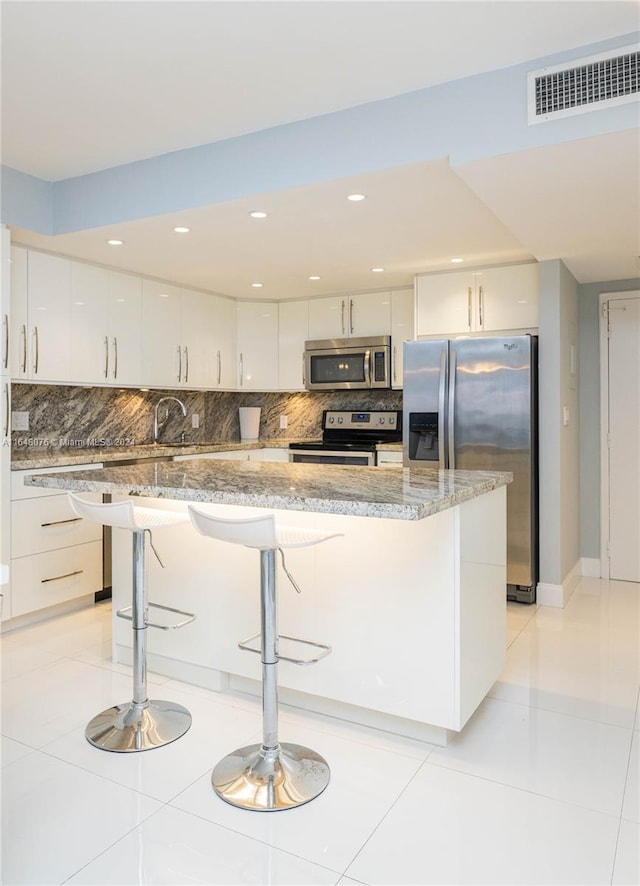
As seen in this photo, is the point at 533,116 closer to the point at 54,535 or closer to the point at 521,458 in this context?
the point at 521,458

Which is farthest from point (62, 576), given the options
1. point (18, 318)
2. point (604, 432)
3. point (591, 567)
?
point (604, 432)

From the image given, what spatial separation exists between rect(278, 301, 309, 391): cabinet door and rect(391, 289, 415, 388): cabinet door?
814mm

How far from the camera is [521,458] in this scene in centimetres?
388

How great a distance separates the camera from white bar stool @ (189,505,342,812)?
1.89 meters

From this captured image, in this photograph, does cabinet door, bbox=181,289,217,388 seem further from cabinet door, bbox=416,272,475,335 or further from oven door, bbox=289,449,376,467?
cabinet door, bbox=416,272,475,335

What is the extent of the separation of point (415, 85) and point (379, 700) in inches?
92.2

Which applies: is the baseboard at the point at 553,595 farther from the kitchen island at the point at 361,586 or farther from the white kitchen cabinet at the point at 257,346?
the white kitchen cabinet at the point at 257,346

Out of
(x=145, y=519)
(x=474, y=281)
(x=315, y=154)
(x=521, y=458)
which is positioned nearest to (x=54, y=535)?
(x=145, y=519)

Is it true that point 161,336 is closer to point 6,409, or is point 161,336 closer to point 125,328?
point 125,328

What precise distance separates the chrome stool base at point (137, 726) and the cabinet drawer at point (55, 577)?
1.28 metres

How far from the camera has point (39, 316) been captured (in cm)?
377

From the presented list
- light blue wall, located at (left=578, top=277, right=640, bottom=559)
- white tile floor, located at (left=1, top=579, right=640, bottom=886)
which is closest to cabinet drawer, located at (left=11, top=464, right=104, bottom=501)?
white tile floor, located at (left=1, top=579, right=640, bottom=886)

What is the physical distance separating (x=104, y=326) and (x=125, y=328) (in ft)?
0.60

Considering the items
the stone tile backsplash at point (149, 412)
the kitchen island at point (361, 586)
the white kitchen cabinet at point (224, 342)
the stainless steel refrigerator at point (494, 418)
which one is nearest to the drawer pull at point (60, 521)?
the stone tile backsplash at point (149, 412)
